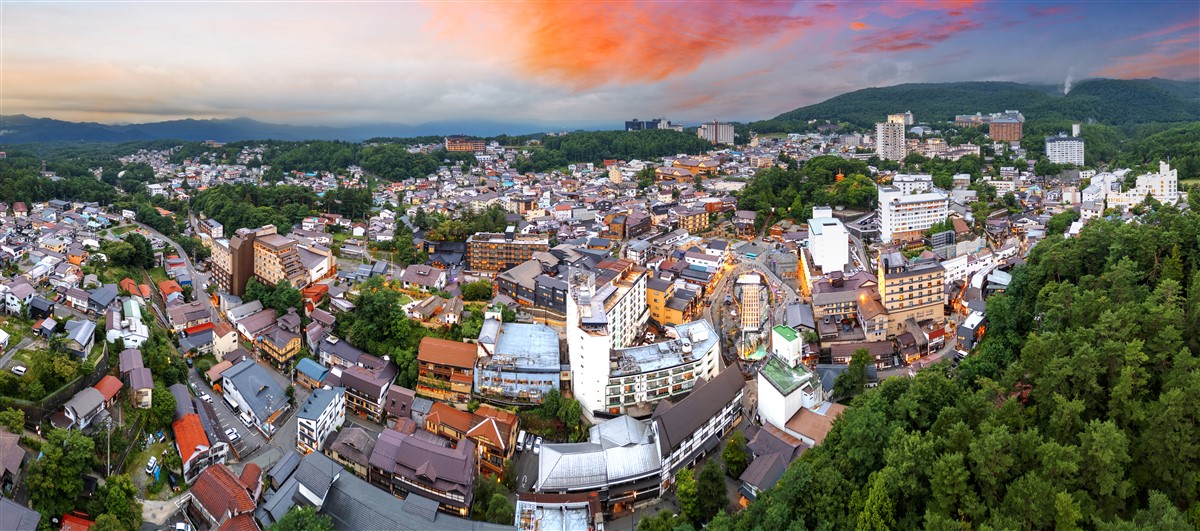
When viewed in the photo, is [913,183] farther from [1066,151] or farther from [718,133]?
[718,133]

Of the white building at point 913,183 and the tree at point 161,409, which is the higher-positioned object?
the white building at point 913,183

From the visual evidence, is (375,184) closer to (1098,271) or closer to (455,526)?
(455,526)

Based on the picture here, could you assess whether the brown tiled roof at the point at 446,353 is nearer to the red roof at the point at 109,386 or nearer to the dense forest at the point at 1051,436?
the red roof at the point at 109,386

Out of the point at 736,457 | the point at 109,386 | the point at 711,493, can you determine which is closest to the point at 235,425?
the point at 109,386

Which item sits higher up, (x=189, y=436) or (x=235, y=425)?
(x=189, y=436)

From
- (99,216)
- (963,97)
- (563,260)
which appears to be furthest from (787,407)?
(963,97)

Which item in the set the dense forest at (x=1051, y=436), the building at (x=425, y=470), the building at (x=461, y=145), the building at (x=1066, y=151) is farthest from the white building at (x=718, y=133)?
the building at (x=425, y=470)
